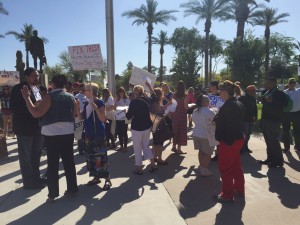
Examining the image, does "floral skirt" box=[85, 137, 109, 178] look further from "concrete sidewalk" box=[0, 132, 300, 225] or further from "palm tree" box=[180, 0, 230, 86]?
"palm tree" box=[180, 0, 230, 86]

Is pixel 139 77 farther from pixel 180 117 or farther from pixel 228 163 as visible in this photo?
pixel 228 163

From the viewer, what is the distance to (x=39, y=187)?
5828mm

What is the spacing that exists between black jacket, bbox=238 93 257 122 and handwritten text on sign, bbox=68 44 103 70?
379cm

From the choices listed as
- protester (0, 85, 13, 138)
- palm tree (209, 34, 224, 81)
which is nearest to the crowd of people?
protester (0, 85, 13, 138)

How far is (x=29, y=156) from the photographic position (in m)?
5.76

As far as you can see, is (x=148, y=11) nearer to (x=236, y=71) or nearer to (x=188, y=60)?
(x=188, y=60)

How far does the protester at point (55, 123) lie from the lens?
16.4 feet

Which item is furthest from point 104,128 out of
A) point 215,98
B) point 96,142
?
point 215,98

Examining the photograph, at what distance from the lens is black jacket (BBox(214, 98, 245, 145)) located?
5.06m

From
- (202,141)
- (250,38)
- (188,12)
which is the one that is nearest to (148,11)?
(188,12)

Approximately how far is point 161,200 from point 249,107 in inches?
164

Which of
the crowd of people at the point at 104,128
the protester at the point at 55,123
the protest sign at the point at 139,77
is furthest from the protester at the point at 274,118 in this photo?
the protester at the point at 55,123

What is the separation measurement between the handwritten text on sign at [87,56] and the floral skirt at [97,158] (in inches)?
67.8

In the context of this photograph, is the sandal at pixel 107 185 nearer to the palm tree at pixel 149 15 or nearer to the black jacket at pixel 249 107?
the black jacket at pixel 249 107
